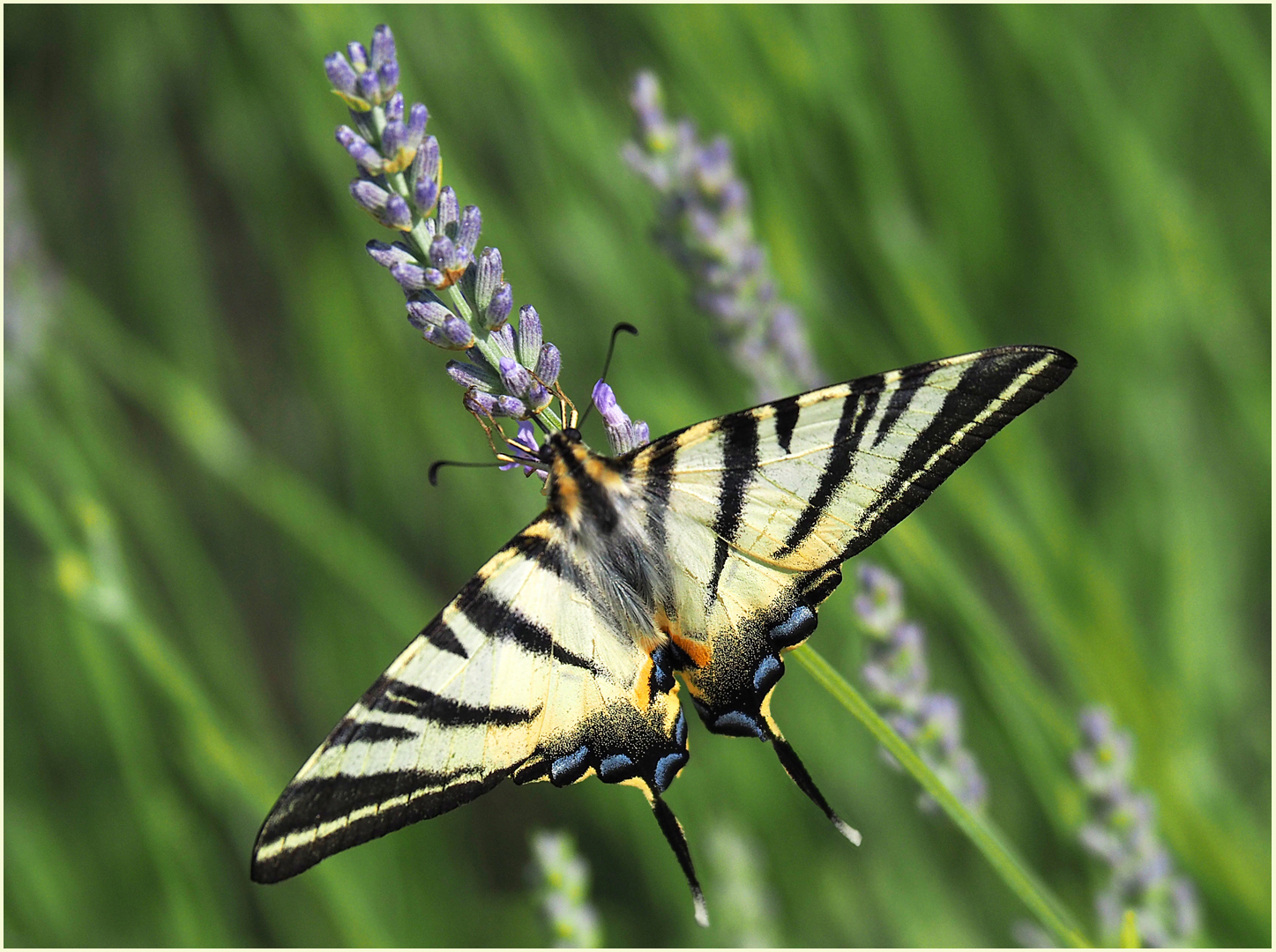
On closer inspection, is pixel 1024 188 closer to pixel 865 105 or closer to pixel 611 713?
pixel 865 105

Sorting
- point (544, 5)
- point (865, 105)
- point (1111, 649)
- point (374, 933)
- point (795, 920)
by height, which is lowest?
point (795, 920)

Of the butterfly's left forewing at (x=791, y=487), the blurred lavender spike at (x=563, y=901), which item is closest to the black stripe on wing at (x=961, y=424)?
the butterfly's left forewing at (x=791, y=487)

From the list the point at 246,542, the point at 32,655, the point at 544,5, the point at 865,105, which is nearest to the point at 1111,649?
the point at 865,105

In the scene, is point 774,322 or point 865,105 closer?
point 774,322

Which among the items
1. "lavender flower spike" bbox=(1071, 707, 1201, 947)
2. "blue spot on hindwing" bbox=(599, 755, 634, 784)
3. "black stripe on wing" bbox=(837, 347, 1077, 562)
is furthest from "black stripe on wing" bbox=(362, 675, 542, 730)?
"lavender flower spike" bbox=(1071, 707, 1201, 947)

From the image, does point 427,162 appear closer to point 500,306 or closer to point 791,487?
point 500,306

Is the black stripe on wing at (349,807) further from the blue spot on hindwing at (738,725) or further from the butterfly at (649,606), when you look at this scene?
the blue spot on hindwing at (738,725)

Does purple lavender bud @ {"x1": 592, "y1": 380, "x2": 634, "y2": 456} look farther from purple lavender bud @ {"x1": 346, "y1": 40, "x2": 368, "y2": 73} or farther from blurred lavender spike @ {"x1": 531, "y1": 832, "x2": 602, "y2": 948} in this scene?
blurred lavender spike @ {"x1": 531, "y1": 832, "x2": 602, "y2": 948}
